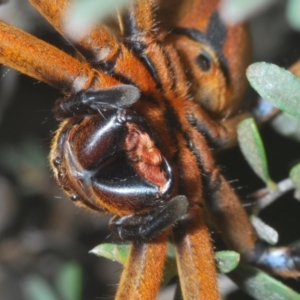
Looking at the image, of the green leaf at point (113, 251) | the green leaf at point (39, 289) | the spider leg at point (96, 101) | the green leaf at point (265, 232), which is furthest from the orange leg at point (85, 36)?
the green leaf at point (39, 289)

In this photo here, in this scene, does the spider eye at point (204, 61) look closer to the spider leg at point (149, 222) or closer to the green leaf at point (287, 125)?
the green leaf at point (287, 125)

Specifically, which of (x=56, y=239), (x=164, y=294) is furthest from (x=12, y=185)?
(x=164, y=294)

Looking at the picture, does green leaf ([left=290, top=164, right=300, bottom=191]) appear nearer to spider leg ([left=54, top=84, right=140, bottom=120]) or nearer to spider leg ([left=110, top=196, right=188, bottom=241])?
spider leg ([left=110, top=196, right=188, bottom=241])

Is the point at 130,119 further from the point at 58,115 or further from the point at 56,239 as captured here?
the point at 56,239

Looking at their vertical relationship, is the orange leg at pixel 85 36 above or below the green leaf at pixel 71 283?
above

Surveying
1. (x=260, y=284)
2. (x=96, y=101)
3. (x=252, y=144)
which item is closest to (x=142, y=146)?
(x=96, y=101)

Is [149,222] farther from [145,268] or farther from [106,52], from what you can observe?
[106,52]

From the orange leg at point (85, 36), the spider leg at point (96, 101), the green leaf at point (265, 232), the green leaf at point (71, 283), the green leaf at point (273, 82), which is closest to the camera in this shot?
the green leaf at point (273, 82)
